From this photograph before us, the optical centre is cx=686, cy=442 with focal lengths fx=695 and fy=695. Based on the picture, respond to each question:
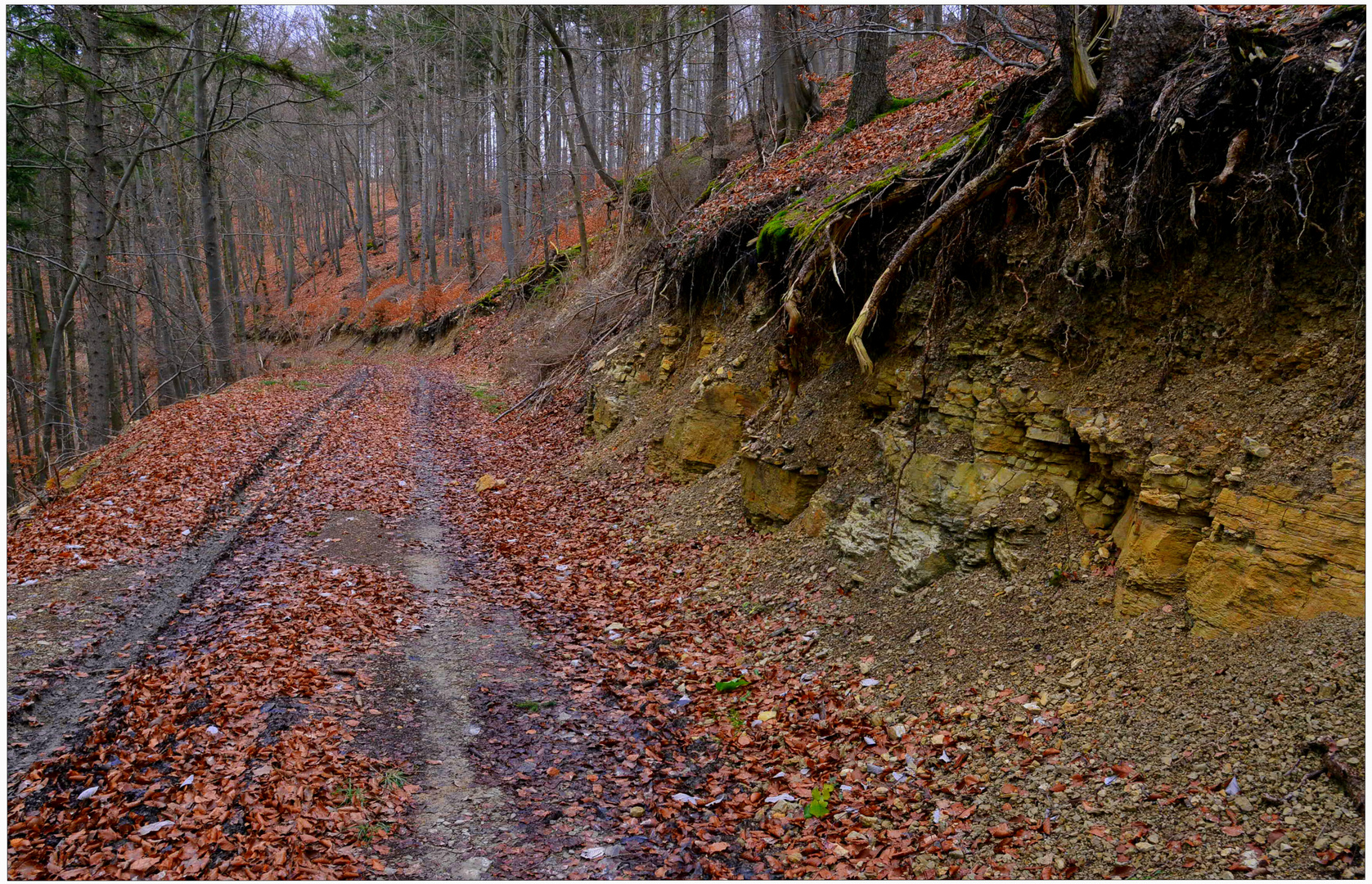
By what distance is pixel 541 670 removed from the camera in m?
6.09

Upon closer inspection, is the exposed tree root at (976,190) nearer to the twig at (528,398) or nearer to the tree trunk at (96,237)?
the twig at (528,398)

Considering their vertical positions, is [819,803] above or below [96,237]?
below

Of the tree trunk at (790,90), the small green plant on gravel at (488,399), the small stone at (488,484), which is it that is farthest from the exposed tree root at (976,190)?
the small green plant on gravel at (488,399)

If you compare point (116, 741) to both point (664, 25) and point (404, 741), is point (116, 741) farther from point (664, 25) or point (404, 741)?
point (664, 25)

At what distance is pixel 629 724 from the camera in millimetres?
5301

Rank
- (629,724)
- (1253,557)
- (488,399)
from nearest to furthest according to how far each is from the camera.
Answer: (1253,557) → (629,724) → (488,399)

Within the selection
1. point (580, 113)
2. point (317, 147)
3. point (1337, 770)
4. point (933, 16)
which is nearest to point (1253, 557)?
point (1337, 770)

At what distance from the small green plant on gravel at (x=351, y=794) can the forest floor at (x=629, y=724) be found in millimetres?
19

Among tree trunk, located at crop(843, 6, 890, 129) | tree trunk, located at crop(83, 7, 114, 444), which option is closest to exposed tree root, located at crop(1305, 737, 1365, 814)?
tree trunk, located at crop(843, 6, 890, 129)

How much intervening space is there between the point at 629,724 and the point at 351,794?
193 centimetres

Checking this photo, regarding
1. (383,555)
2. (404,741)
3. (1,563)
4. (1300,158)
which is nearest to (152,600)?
(1,563)

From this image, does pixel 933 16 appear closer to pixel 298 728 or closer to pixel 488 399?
pixel 488 399

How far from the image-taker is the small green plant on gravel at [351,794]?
4.21 meters

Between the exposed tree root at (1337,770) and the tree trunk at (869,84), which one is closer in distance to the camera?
the exposed tree root at (1337,770)
